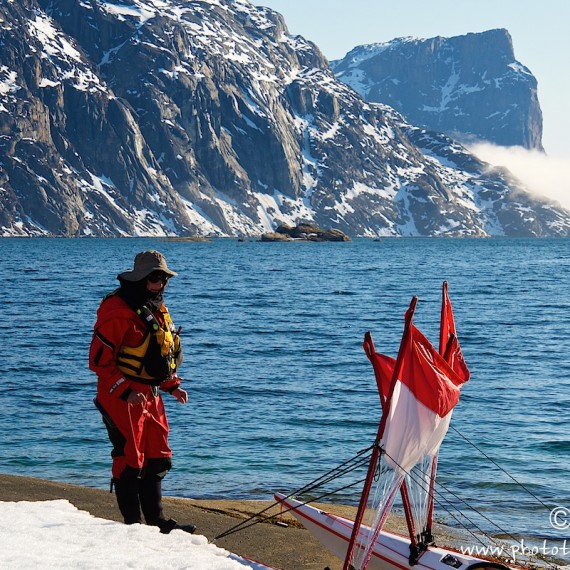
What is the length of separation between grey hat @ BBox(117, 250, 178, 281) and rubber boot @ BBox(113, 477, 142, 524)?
1888mm

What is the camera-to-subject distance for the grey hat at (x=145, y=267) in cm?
874

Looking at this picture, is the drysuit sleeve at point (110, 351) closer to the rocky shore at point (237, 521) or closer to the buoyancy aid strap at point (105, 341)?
the buoyancy aid strap at point (105, 341)

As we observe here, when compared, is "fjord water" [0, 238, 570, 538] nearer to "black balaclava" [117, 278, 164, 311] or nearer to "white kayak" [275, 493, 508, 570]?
"white kayak" [275, 493, 508, 570]

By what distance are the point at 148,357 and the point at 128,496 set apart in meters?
1.37

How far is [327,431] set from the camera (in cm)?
2003

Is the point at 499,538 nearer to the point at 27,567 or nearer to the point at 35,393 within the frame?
the point at 27,567

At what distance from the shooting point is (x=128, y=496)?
8875 millimetres

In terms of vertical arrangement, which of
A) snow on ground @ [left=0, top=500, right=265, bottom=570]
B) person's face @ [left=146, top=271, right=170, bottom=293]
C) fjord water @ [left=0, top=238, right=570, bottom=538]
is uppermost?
person's face @ [left=146, top=271, right=170, bottom=293]

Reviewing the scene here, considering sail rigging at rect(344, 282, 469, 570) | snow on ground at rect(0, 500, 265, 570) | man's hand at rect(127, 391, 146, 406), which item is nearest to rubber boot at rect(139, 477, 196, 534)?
snow on ground at rect(0, 500, 265, 570)

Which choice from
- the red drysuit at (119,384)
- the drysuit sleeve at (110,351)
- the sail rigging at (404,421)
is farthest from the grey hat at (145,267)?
the sail rigging at (404,421)

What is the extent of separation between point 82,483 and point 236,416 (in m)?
6.58

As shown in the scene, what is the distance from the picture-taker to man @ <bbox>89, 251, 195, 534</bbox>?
8594 mm

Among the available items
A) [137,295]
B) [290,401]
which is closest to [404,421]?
[137,295]

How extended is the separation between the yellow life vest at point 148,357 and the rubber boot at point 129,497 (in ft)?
3.17
